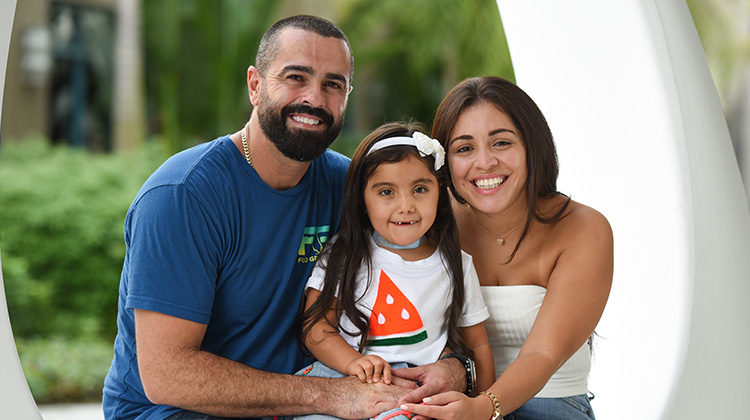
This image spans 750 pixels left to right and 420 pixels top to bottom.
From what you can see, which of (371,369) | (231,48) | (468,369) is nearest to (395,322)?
(371,369)

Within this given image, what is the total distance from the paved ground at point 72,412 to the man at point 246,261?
4.56m

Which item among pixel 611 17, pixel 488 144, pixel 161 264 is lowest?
pixel 161 264

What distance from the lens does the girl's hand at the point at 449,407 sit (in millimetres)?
2383

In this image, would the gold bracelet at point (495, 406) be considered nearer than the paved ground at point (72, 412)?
Yes

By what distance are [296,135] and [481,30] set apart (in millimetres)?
7943

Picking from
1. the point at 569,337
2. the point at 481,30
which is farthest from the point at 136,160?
the point at 569,337

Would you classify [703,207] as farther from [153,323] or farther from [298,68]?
[153,323]

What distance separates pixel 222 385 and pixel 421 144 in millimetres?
1100

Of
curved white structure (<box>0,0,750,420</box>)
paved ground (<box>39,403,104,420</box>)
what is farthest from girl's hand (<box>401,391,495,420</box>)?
paved ground (<box>39,403,104,420</box>)

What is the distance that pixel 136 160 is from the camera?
9.62m

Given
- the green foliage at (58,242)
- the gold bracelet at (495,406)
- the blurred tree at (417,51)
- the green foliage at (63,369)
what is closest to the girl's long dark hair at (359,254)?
the gold bracelet at (495,406)

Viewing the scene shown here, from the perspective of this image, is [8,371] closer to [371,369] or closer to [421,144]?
[371,369]

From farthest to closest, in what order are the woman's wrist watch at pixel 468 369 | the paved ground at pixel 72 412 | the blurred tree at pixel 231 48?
1. the blurred tree at pixel 231 48
2. the paved ground at pixel 72 412
3. the woman's wrist watch at pixel 468 369

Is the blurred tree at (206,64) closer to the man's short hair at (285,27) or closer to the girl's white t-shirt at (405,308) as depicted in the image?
the man's short hair at (285,27)
